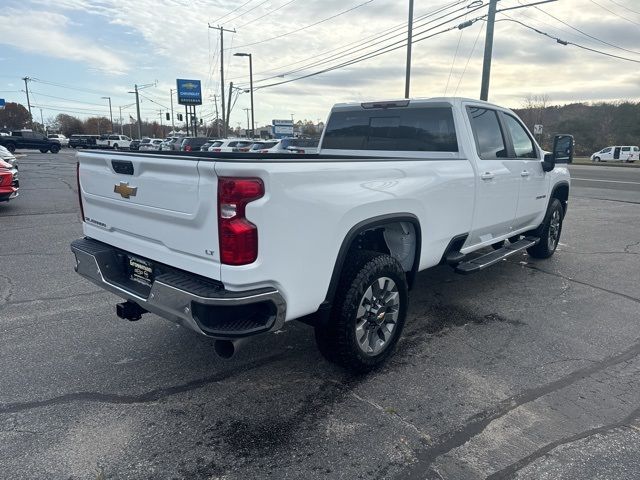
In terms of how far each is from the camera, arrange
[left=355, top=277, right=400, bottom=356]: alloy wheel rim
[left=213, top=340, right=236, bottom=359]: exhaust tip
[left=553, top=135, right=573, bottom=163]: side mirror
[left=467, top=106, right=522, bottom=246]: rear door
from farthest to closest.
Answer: [left=553, top=135, right=573, bottom=163]: side mirror
[left=467, top=106, right=522, bottom=246]: rear door
[left=355, top=277, right=400, bottom=356]: alloy wheel rim
[left=213, top=340, right=236, bottom=359]: exhaust tip

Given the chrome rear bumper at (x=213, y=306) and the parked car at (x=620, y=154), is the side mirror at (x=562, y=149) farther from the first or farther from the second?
the parked car at (x=620, y=154)

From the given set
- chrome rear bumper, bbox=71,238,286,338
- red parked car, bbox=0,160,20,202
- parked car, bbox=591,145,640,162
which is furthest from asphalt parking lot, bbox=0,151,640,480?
parked car, bbox=591,145,640,162

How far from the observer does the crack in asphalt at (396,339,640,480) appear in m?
2.52

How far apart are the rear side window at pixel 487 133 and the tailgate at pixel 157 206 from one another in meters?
3.09

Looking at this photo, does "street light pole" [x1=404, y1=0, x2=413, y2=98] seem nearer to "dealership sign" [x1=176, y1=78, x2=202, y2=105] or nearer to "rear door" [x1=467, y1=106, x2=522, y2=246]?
"rear door" [x1=467, y1=106, x2=522, y2=246]

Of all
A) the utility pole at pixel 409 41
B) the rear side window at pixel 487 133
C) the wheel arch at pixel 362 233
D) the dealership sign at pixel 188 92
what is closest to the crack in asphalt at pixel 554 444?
the wheel arch at pixel 362 233

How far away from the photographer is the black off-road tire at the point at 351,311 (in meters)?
3.12

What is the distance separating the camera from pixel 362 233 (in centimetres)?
323

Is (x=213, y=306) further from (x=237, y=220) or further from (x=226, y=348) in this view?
(x=237, y=220)

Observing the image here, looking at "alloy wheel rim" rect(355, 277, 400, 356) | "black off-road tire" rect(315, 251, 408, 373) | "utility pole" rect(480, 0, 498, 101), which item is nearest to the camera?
"black off-road tire" rect(315, 251, 408, 373)

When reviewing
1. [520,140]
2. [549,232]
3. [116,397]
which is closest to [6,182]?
[116,397]

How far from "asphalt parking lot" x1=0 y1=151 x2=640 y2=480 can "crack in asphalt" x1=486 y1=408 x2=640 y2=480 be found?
0.4 inches

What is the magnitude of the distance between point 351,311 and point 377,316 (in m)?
0.38

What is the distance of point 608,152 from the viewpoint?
141ft
